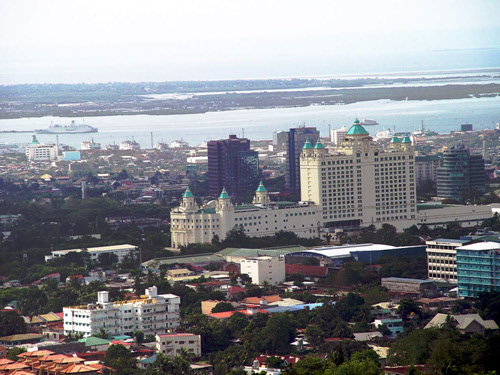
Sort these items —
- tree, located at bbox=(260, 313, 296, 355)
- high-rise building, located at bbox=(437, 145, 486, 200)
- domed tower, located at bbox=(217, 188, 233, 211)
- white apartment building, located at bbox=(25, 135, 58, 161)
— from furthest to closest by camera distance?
white apartment building, located at bbox=(25, 135, 58, 161) → high-rise building, located at bbox=(437, 145, 486, 200) → domed tower, located at bbox=(217, 188, 233, 211) → tree, located at bbox=(260, 313, 296, 355)

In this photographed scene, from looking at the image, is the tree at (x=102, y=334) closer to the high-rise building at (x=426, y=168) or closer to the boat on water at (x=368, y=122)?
the high-rise building at (x=426, y=168)

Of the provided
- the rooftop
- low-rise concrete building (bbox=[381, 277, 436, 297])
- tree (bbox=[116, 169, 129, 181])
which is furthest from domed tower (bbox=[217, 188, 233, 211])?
tree (bbox=[116, 169, 129, 181])

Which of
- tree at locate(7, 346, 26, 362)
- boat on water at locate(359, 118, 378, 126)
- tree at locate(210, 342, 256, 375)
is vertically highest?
tree at locate(7, 346, 26, 362)

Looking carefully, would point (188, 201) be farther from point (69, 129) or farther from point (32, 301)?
point (69, 129)

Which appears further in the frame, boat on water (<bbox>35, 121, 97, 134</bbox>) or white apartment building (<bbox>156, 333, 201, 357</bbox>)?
boat on water (<bbox>35, 121, 97, 134</bbox>)

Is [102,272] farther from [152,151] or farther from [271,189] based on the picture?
[152,151]

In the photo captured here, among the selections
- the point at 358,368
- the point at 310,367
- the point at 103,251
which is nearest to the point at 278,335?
the point at 310,367

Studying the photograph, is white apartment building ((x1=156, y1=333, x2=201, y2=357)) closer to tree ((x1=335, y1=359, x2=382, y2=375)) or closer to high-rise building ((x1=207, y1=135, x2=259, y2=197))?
tree ((x1=335, y1=359, x2=382, y2=375))
